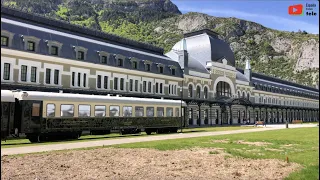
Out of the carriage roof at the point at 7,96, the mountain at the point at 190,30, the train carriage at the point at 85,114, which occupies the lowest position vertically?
the train carriage at the point at 85,114

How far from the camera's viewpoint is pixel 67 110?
23453mm

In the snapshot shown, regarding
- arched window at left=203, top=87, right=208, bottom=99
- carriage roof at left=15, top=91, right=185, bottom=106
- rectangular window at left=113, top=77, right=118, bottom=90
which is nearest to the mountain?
arched window at left=203, top=87, right=208, bottom=99

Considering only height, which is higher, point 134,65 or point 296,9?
point 134,65

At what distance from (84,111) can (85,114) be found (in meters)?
0.26

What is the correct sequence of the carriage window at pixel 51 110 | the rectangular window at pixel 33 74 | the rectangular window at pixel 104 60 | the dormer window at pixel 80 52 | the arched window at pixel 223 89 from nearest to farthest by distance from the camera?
the carriage window at pixel 51 110
the rectangular window at pixel 33 74
the dormer window at pixel 80 52
the rectangular window at pixel 104 60
the arched window at pixel 223 89

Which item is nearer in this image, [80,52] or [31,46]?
[31,46]

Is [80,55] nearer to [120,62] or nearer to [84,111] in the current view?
[120,62]

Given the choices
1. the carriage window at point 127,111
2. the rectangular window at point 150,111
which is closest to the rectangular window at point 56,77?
the carriage window at point 127,111

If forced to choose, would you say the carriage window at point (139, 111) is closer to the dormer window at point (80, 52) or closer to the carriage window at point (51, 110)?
the carriage window at point (51, 110)

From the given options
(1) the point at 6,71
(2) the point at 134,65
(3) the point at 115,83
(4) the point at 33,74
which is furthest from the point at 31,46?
(2) the point at 134,65

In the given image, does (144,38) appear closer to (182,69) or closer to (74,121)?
(182,69)

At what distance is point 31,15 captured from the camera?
123 ft

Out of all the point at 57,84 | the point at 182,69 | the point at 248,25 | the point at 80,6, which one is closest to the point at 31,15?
the point at 57,84

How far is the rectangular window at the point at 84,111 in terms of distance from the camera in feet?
80.0
